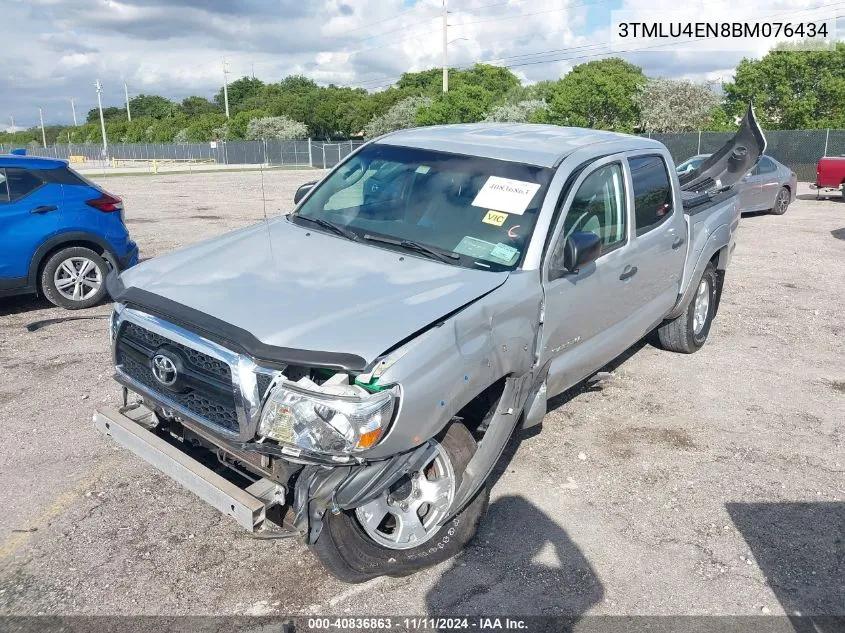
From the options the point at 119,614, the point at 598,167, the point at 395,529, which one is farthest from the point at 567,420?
the point at 119,614

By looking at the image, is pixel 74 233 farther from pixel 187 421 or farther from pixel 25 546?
pixel 187 421

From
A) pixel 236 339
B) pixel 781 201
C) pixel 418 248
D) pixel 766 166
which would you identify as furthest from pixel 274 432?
pixel 781 201

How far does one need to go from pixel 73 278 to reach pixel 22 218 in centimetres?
81

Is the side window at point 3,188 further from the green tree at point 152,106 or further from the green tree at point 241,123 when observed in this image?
the green tree at point 152,106

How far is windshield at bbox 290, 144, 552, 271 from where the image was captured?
3.91 m

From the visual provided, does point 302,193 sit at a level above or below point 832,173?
above

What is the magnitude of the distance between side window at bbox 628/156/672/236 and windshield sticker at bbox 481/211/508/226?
52.5 inches

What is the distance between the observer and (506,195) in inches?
162

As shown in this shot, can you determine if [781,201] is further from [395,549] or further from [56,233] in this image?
[395,549]

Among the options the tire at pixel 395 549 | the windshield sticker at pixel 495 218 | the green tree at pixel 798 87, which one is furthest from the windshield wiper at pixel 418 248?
the green tree at pixel 798 87

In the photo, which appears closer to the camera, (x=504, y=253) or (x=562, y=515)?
(x=504, y=253)

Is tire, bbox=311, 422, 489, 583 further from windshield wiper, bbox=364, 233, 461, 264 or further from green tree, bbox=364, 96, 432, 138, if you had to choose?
green tree, bbox=364, 96, 432, 138

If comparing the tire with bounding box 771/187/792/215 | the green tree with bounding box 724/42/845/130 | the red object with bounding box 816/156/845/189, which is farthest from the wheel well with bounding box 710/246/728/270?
the green tree with bounding box 724/42/845/130

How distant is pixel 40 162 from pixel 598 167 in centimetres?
613
